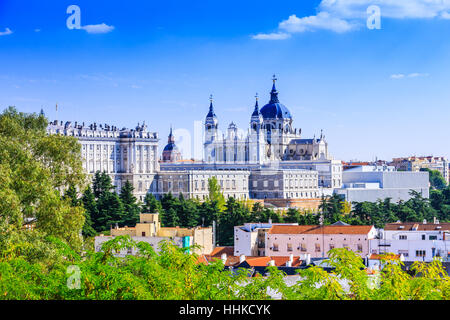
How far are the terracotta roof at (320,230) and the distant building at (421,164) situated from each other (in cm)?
8701

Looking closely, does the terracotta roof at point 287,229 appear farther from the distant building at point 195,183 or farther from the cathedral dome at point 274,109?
the cathedral dome at point 274,109

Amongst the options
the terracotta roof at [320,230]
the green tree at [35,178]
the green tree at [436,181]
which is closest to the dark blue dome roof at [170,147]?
the green tree at [436,181]

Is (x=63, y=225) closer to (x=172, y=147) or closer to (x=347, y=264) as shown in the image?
(x=347, y=264)

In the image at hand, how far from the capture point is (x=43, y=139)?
18.2 metres

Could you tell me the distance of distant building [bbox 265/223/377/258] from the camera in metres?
32.7

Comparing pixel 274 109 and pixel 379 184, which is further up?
pixel 274 109

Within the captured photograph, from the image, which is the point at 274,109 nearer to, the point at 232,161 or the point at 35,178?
the point at 232,161

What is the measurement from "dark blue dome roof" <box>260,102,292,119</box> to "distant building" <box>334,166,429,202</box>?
32.5 feet

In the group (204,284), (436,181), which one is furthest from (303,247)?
(436,181)

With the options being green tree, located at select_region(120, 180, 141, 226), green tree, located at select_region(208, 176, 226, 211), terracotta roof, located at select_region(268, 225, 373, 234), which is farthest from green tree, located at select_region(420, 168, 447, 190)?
terracotta roof, located at select_region(268, 225, 373, 234)

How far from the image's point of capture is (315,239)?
3297 cm

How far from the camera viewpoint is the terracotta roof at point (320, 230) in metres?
33.1

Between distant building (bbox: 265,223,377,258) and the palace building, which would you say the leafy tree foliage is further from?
the palace building

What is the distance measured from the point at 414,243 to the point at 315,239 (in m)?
3.62
